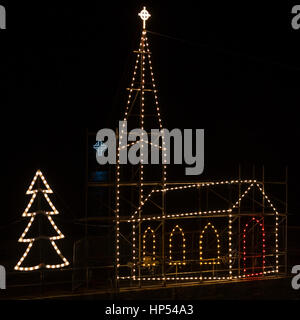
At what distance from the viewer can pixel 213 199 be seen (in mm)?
22828

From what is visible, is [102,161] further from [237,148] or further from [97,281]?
[237,148]

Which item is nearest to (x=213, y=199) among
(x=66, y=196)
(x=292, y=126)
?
(x=292, y=126)

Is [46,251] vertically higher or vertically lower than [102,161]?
lower

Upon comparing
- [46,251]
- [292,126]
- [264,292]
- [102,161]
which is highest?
[292,126]

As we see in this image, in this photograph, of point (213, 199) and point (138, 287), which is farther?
point (213, 199)

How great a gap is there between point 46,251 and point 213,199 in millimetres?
12358

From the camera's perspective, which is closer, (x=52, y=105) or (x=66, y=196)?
(x=52, y=105)

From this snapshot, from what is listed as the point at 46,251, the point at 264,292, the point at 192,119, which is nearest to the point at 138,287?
the point at 46,251

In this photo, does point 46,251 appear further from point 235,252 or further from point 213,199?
point 213,199

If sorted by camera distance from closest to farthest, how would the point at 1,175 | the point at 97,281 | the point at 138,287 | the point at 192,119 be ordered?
the point at 138,287, the point at 97,281, the point at 192,119, the point at 1,175

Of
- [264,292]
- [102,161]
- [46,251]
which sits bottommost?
[264,292]

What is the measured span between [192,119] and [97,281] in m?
11.0

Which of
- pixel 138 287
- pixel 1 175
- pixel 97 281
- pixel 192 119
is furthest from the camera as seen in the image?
pixel 1 175

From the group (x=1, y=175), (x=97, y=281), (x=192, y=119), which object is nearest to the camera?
(x=97, y=281)
